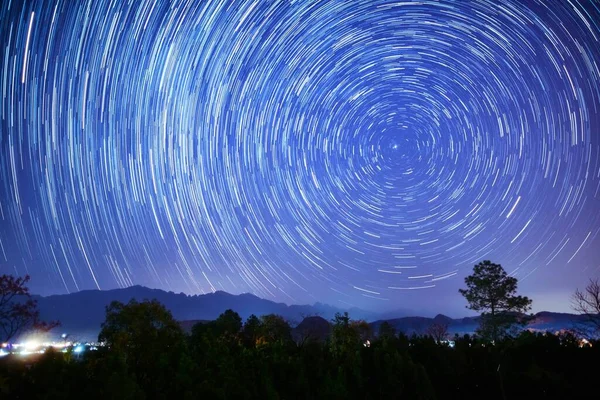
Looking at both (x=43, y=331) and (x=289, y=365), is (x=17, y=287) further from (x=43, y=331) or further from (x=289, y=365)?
(x=289, y=365)

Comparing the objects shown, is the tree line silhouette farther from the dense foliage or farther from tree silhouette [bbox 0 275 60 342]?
tree silhouette [bbox 0 275 60 342]

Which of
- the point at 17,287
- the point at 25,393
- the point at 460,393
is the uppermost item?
the point at 17,287

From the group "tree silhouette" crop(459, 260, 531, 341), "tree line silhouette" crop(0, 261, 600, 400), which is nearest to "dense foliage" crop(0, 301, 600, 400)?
"tree line silhouette" crop(0, 261, 600, 400)

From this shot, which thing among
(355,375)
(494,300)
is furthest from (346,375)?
(494,300)

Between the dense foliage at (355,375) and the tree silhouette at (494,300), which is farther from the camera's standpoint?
the tree silhouette at (494,300)

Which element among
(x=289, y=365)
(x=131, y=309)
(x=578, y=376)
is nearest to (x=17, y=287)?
(x=131, y=309)

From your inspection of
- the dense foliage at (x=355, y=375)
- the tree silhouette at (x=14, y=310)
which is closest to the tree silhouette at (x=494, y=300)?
the dense foliage at (x=355, y=375)

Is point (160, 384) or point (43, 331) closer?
point (160, 384)

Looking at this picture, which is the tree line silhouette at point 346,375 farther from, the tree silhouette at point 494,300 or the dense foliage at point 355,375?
the tree silhouette at point 494,300

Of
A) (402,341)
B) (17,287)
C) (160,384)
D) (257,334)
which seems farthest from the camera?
(257,334)

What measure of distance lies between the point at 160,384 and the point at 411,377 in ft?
Result: 25.4

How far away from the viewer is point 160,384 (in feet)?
38.3

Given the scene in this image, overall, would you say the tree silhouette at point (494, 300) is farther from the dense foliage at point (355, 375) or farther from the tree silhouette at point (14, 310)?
the tree silhouette at point (14, 310)

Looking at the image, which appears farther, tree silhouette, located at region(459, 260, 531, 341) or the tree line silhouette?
tree silhouette, located at region(459, 260, 531, 341)
